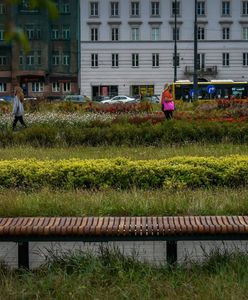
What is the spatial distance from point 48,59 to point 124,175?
6169 cm

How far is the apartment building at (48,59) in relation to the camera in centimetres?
6800

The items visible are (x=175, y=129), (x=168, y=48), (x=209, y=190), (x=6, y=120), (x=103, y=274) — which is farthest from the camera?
(x=168, y=48)

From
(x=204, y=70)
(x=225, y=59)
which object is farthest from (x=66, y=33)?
(x=225, y=59)

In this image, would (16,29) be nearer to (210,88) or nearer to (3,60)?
(210,88)

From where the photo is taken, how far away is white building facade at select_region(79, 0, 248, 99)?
6800 cm

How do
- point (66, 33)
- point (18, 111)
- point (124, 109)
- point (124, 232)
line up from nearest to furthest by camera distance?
1. point (124, 232)
2. point (18, 111)
3. point (124, 109)
4. point (66, 33)

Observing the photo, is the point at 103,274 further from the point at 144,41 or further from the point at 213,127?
the point at 144,41

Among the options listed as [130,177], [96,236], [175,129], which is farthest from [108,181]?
[175,129]

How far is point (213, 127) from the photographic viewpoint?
1606cm

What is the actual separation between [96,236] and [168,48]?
6551 centimetres

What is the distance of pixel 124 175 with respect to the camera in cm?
830

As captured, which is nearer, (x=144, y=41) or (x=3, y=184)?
(x=3, y=184)

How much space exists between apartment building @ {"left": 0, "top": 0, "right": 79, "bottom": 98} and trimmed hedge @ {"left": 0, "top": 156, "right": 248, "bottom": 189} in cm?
5957

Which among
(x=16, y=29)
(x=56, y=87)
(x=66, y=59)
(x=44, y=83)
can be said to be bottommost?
(x=16, y=29)
